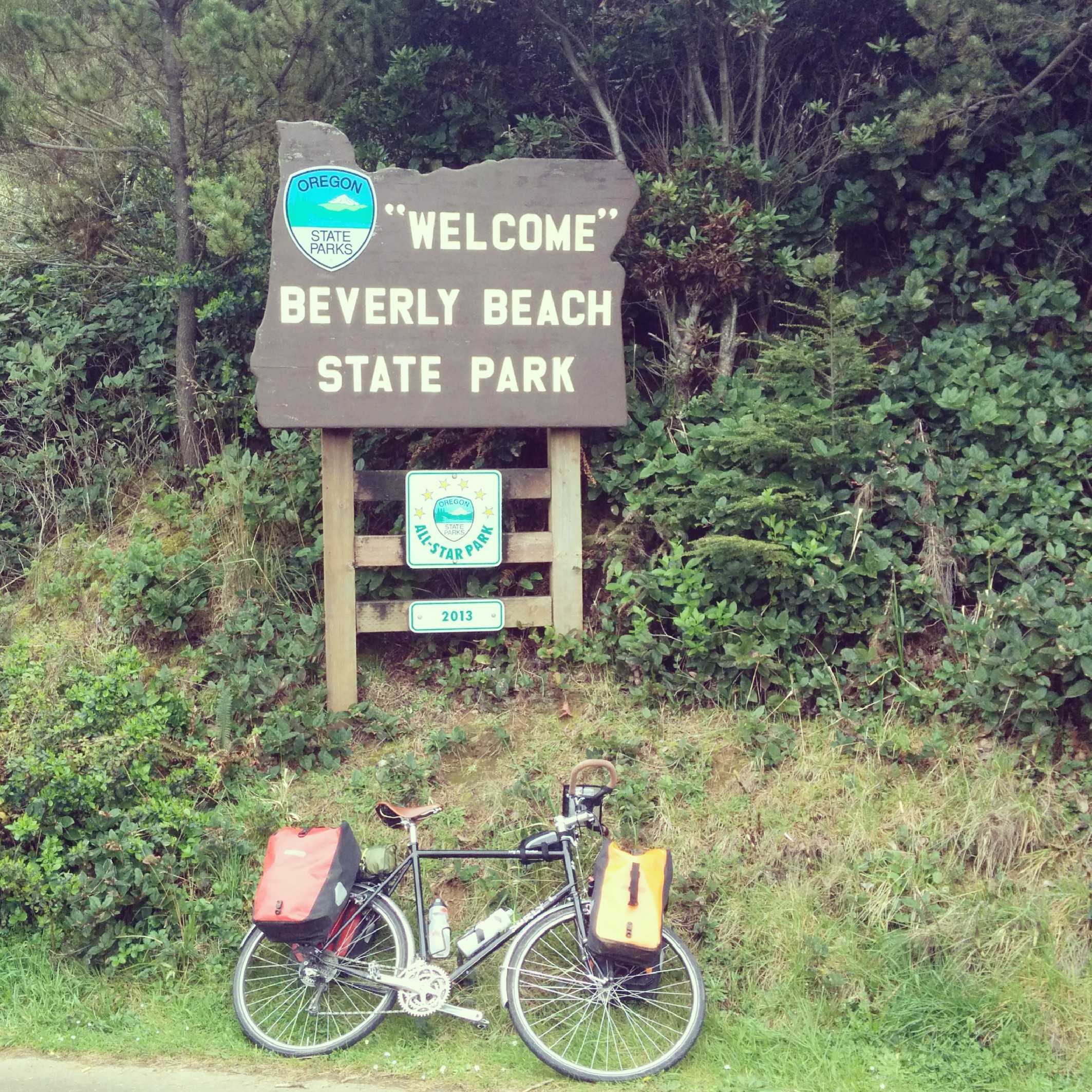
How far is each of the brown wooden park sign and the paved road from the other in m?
2.07

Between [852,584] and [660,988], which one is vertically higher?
[852,584]

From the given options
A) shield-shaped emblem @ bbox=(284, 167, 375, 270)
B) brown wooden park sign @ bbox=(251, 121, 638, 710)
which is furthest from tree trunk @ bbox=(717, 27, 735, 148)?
shield-shaped emblem @ bbox=(284, 167, 375, 270)

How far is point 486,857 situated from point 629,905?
676 millimetres

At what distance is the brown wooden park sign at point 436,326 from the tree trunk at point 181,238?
1.75 meters

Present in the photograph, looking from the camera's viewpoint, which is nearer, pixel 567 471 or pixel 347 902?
pixel 347 902

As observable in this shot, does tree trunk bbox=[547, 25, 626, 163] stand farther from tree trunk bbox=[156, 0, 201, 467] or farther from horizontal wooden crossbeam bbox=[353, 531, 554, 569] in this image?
horizontal wooden crossbeam bbox=[353, 531, 554, 569]

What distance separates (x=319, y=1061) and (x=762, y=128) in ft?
19.7

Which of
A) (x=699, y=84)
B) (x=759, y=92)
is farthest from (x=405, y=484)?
(x=759, y=92)

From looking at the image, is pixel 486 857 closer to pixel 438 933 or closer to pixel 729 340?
pixel 438 933

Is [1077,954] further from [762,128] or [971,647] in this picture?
[762,128]

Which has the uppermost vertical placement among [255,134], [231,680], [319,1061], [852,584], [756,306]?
[255,134]

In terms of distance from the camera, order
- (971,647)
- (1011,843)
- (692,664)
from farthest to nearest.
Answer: (692,664) < (971,647) < (1011,843)

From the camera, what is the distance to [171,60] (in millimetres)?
6770

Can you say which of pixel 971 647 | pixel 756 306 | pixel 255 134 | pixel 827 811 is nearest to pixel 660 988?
pixel 827 811
